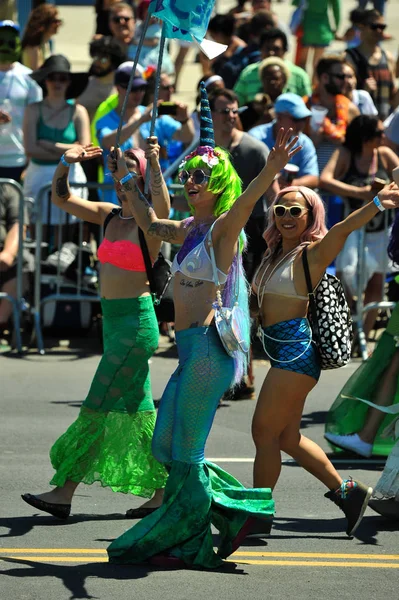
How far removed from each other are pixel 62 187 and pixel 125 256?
591 mm

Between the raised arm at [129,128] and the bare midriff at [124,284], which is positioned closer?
the bare midriff at [124,284]

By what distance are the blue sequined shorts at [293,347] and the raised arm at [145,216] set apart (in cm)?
70

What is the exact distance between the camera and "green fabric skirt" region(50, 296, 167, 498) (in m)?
6.66

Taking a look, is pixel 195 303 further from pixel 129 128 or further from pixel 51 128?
pixel 51 128

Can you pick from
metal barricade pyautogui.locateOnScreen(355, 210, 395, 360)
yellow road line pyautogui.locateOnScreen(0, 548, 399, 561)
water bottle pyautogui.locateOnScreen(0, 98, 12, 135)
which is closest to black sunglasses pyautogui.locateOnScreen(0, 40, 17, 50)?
water bottle pyautogui.locateOnScreen(0, 98, 12, 135)

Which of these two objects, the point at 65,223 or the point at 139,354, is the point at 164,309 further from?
the point at 65,223

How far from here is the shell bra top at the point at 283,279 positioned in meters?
6.29

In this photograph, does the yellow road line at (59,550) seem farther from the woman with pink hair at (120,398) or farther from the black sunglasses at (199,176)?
the black sunglasses at (199,176)

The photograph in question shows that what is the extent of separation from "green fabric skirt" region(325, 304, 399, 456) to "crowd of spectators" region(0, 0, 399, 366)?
216 centimetres

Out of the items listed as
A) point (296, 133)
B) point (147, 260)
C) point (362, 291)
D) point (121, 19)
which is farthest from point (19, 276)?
point (147, 260)

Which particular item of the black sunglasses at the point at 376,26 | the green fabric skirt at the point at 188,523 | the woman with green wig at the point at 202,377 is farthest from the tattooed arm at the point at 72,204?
the black sunglasses at the point at 376,26

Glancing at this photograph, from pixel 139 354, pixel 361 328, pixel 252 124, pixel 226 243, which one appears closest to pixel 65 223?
pixel 252 124

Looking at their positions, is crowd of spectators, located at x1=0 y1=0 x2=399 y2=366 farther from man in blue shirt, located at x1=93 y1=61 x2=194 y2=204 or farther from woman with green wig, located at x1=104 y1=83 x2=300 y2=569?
woman with green wig, located at x1=104 y1=83 x2=300 y2=569

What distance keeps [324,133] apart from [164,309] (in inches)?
147
